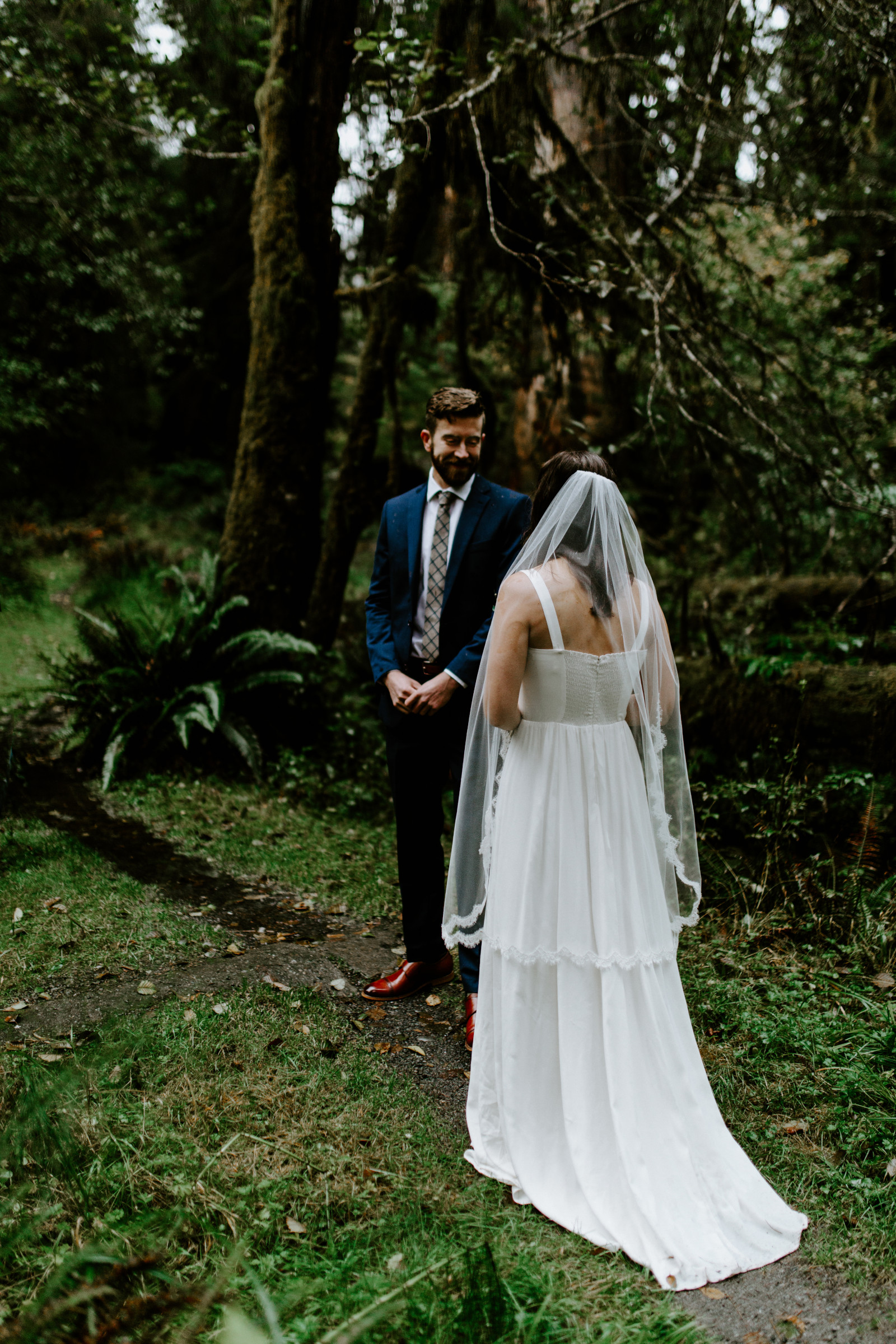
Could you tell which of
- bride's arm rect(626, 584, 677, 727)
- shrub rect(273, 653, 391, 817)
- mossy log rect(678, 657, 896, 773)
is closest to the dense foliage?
mossy log rect(678, 657, 896, 773)

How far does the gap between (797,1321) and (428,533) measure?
2985 mm

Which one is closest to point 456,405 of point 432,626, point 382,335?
point 432,626

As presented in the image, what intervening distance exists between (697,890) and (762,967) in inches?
55.4

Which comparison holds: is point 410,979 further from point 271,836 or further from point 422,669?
point 271,836

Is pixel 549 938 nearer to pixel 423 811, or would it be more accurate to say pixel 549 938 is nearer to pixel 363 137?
pixel 423 811

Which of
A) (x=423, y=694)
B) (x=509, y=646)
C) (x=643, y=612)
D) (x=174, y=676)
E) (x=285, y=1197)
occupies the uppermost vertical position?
(x=643, y=612)

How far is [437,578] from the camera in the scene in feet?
12.4

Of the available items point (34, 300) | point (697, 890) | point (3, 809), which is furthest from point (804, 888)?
point (34, 300)

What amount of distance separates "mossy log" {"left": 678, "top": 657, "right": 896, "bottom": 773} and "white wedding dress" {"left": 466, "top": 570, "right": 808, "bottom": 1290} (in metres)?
2.67

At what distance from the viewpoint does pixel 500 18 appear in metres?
8.06

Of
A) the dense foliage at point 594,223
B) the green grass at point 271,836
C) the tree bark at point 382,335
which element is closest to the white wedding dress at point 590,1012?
the green grass at point 271,836

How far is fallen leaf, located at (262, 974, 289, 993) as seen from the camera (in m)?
3.74

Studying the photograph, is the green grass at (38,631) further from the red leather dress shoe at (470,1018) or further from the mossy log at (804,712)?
→ the mossy log at (804,712)

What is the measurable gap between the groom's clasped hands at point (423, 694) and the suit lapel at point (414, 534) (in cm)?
41
